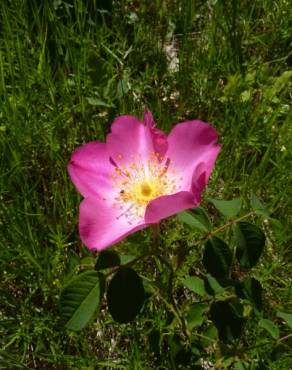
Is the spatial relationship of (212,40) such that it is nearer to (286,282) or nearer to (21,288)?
(286,282)

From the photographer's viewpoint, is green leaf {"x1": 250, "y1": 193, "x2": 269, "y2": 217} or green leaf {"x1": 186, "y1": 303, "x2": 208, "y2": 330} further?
green leaf {"x1": 186, "y1": 303, "x2": 208, "y2": 330}

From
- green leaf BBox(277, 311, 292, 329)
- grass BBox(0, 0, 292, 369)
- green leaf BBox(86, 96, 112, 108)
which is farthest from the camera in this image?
green leaf BBox(86, 96, 112, 108)

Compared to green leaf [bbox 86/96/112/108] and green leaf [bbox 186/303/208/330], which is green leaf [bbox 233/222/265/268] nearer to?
green leaf [bbox 186/303/208/330]

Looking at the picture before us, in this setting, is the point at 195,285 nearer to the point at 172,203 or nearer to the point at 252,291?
the point at 252,291

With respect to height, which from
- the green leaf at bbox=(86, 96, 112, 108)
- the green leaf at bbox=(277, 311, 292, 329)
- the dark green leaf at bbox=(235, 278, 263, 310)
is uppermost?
the green leaf at bbox=(86, 96, 112, 108)

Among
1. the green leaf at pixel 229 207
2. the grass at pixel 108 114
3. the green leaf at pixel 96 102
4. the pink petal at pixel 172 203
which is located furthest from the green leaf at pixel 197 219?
the green leaf at pixel 96 102

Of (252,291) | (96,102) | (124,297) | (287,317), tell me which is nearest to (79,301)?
(124,297)

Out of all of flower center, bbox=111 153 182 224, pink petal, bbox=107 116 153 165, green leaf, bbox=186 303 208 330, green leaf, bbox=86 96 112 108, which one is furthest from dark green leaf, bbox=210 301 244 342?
green leaf, bbox=86 96 112 108
